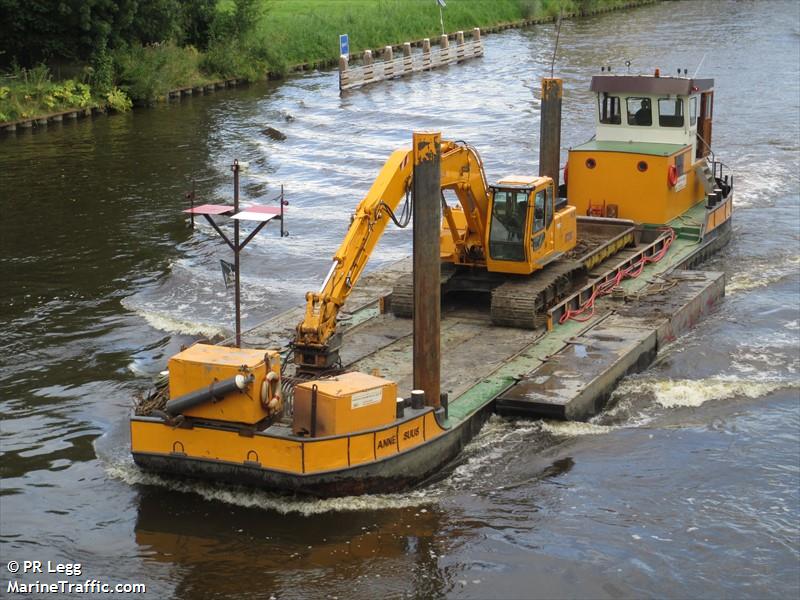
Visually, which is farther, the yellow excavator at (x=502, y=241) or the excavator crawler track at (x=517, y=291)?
the excavator crawler track at (x=517, y=291)

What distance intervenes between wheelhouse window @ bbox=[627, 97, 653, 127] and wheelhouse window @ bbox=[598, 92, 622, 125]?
0.26 metres

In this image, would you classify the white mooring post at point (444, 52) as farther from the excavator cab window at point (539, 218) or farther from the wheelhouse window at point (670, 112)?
the excavator cab window at point (539, 218)

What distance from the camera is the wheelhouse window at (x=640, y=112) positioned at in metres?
29.2

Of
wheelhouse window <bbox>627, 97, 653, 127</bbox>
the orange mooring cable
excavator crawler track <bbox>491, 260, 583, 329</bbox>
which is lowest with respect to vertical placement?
the orange mooring cable

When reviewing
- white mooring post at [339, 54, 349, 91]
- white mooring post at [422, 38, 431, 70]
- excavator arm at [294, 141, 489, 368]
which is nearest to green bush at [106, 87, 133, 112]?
white mooring post at [339, 54, 349, 91]

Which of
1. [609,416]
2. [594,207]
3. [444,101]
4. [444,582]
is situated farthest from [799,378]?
[444,101]

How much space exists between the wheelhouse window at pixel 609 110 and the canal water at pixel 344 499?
439 centimetres

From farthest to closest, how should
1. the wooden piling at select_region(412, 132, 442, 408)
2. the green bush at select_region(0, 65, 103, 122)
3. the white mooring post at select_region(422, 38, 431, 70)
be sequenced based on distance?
the white mooring post at select_region(422, 38, 431, 70) → the green bush at select_region(0, 65, 103, 122) → the wooden piling at select_region(412, 132, 442, 408)

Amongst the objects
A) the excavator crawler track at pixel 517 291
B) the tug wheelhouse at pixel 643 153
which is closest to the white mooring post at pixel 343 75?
the tug wheelhouse at pixel 643 153

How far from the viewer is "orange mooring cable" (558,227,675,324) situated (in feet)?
74.5

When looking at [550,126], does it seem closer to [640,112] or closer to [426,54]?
[640,112]

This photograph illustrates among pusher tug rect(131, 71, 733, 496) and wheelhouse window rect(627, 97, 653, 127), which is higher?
wheelhouse window rect(627, 97, 653, 127)

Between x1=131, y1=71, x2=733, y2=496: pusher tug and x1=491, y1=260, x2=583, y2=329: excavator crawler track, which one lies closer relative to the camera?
x1=131, y1=71, x2=733, y2=496: pusher tug

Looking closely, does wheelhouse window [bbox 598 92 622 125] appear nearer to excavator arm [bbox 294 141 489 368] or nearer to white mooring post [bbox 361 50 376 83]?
excavator arm [bbox 294 141 489 368]
